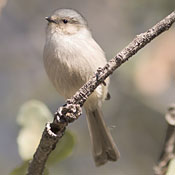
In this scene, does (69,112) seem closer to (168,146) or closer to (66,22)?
(168,146)

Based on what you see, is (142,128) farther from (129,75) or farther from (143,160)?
(129,75)

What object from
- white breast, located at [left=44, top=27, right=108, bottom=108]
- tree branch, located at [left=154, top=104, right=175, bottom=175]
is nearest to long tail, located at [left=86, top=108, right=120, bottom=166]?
white breast, located at [left=44, top=27, right=108, bottom=108]

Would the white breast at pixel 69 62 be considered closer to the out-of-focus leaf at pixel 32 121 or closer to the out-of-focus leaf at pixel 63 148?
the out-of-focus leaf at pixel 32 121

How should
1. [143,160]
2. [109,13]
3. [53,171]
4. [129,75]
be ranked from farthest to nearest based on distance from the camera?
[109,13] < [143,160] < [129,75] < [53,171]

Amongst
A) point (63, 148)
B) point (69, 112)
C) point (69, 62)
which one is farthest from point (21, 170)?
point (69, 62)

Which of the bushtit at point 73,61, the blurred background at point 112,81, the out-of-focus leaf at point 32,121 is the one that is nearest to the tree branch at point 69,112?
the out-of-focus leaf at point 32,121

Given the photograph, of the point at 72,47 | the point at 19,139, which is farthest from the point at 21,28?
the point at 19,139
